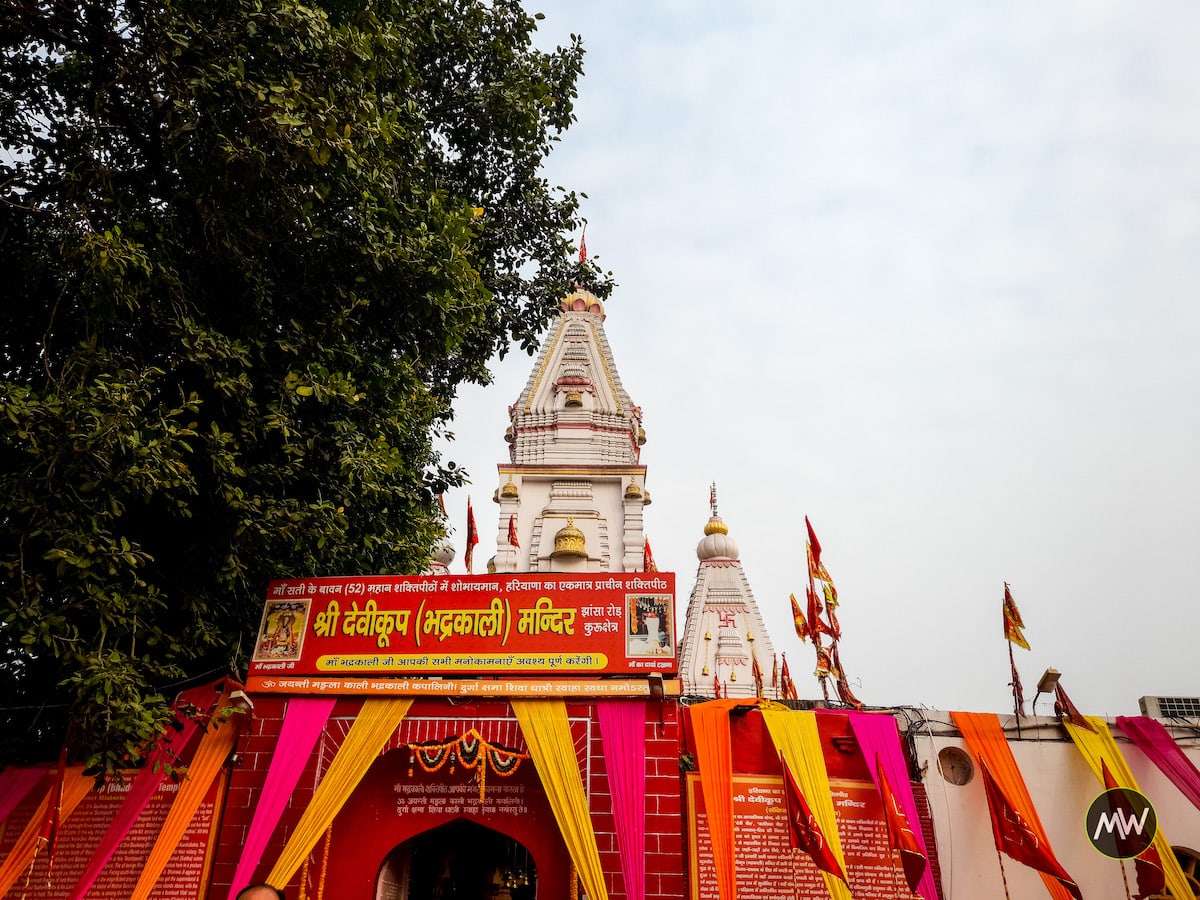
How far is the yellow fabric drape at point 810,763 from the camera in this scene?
7727 mm

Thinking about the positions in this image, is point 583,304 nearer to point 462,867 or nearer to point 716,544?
point 716,544

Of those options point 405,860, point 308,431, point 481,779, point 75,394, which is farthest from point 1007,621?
point 75,394

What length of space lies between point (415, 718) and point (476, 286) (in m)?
5.07

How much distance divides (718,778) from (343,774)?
151 inches

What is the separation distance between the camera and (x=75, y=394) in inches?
270

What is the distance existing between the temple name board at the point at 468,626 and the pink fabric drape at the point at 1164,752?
5012 millimetres

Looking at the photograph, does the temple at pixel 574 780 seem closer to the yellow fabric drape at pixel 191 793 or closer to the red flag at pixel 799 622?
the yellow fabric drape at pixel 191 793

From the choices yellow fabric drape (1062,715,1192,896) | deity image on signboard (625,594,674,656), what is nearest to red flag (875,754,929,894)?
yellow fabric drape (1062,715,1192,896)

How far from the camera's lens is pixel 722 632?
1238 inches

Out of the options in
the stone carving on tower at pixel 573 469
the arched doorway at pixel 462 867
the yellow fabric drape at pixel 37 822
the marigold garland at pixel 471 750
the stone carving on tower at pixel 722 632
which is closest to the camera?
the yellow fabric drape at pixel 37 822

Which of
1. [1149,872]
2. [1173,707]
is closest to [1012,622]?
[1173,707]

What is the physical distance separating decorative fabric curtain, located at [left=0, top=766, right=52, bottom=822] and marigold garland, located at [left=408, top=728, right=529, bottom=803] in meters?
3.99

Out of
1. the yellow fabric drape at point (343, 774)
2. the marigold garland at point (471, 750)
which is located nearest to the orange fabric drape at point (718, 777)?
the marigold garland at point (471, 750)

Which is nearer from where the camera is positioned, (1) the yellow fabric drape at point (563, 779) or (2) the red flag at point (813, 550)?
(1) the yellow fabric drape at point (563, 779)
